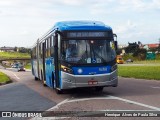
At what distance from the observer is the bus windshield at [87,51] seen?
57.5 ft

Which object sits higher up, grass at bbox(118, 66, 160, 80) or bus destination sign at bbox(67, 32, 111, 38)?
bus destination sign at bbox(67, 32, 111, 38)

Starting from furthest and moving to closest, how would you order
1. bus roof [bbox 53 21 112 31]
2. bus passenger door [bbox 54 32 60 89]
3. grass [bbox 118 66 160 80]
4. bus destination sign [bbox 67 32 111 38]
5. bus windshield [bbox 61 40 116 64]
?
grass [bbox 118 66 160 80]
bus passenger door [bbox 54 32 60 89]
bus roof [bbox 53 21 112 31]
bus destination sign [bbox 67 32 111 38]
bus windshield [bbox 61 40 116 64]

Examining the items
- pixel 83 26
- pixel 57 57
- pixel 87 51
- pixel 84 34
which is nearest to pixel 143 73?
pixel 57 57

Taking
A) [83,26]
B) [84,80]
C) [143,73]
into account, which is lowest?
[143,73]

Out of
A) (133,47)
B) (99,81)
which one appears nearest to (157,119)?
(99,81)

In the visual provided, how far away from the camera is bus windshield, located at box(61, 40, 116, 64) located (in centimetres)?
1753

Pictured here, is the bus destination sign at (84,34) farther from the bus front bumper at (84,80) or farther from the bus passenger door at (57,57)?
the bus front bumper at (84,80)

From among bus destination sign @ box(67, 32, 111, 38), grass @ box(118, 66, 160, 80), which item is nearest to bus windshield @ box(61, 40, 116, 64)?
bus destination sign @ box(67, 32, 111, 38)

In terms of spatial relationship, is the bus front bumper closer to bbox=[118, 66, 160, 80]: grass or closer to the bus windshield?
the bus windshield

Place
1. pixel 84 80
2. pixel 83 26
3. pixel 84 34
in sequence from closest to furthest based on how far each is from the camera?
pixel 84 80 → pixel 84 34 → pixel 83 26

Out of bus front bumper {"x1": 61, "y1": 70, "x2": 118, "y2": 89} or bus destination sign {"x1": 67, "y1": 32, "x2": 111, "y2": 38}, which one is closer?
bus front bumper {"x1": 61, "y1": 70, "x2": 118, "y2": 89}

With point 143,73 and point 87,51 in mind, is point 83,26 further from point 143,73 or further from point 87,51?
point 143,73

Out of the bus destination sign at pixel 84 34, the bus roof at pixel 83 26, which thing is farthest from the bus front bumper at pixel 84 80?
the bus roof at pixel 83 26

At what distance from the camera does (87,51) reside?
17.6 m
